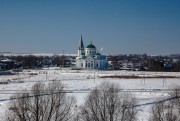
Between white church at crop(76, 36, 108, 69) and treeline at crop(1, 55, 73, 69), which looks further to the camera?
treeline at crop(1, 55, 73, 69)

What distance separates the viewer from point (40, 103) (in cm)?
1634

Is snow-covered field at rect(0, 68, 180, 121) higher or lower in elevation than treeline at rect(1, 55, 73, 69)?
lower

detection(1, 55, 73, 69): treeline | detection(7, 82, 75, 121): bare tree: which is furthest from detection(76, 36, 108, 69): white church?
detection(7, 82, 75, 121): bare tree

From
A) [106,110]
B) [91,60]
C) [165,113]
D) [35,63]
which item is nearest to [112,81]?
[165,113]

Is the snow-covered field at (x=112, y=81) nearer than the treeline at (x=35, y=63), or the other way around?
the snow-covered field at (x=112, y=81)

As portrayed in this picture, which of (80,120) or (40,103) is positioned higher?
(40,103)

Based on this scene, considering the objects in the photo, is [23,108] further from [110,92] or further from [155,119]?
[155,119]

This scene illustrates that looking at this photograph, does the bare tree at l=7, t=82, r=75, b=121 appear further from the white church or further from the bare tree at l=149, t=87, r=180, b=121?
the white church

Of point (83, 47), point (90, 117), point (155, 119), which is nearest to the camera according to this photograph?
point (155, 119)

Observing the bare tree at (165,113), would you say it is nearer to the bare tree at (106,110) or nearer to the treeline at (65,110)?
the treeline at (65,110)

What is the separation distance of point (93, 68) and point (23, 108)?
62.7 m

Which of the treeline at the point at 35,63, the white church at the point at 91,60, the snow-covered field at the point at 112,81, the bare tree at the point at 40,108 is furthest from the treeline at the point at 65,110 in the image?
the treeline at the point at 35,63

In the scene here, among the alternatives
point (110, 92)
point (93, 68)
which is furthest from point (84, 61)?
point (110, 92)

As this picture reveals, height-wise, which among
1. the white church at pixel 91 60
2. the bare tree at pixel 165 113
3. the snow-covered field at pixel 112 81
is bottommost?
the snow-covered field at pixel 112 81
